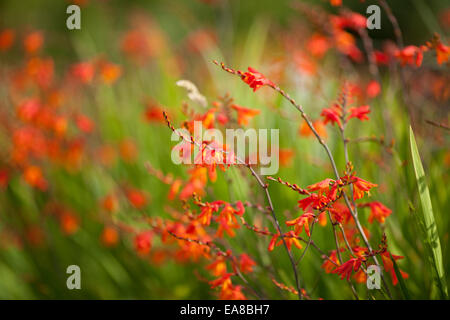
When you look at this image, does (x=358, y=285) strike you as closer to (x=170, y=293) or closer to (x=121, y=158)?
(x=170, y=293)

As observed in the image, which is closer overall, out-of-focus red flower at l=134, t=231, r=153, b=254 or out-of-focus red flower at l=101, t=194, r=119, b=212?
out-of-focus red flower at l=134, t=231, r=153, b=254

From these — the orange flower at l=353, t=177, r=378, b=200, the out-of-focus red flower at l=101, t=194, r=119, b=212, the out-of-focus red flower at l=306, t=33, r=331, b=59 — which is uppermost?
the out-of-focus red flower at l=306, t=33, r=331, b=59

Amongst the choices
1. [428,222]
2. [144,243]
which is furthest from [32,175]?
[428,222]

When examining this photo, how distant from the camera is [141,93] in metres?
3.20

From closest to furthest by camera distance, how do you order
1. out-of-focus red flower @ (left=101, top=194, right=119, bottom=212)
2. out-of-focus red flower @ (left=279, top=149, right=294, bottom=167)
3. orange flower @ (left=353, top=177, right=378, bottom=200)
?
orange flower @ (left=353, top=177, right=378, bottom=200) → out-of-focus red flower @ (left=279, top=149, right=294, bottom=167) → out-of-focus red flower @ (left=101, top=194, right=119, bottom=212)

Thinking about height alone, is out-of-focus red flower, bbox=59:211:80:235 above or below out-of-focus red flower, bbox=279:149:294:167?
below

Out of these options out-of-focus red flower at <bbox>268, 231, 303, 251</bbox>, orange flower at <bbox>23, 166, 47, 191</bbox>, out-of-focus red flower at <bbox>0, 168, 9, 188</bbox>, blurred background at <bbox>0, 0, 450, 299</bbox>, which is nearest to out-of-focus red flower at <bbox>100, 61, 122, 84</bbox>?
blurred background at <bbox>0, 0, 450, 299</bbox>

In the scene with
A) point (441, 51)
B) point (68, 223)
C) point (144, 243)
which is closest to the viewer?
point (441, 51)

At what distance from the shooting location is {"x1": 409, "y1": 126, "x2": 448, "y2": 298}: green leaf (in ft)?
3.63

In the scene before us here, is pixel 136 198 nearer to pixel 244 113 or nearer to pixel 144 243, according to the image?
pixel 144 243

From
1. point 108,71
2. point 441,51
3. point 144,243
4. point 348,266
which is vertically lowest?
point 348,266

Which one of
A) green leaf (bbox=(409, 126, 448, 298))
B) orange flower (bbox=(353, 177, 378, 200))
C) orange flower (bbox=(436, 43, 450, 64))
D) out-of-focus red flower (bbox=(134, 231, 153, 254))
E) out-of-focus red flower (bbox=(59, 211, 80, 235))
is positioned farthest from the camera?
out-of-focus red flower (bbox=(59, 211, 80, 235))

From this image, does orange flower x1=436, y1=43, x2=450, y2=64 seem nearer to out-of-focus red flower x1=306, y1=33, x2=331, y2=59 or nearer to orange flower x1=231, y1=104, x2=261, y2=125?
orange flower x1=231, y1=104, x2=261, y2=125

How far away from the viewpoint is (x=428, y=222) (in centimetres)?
111
